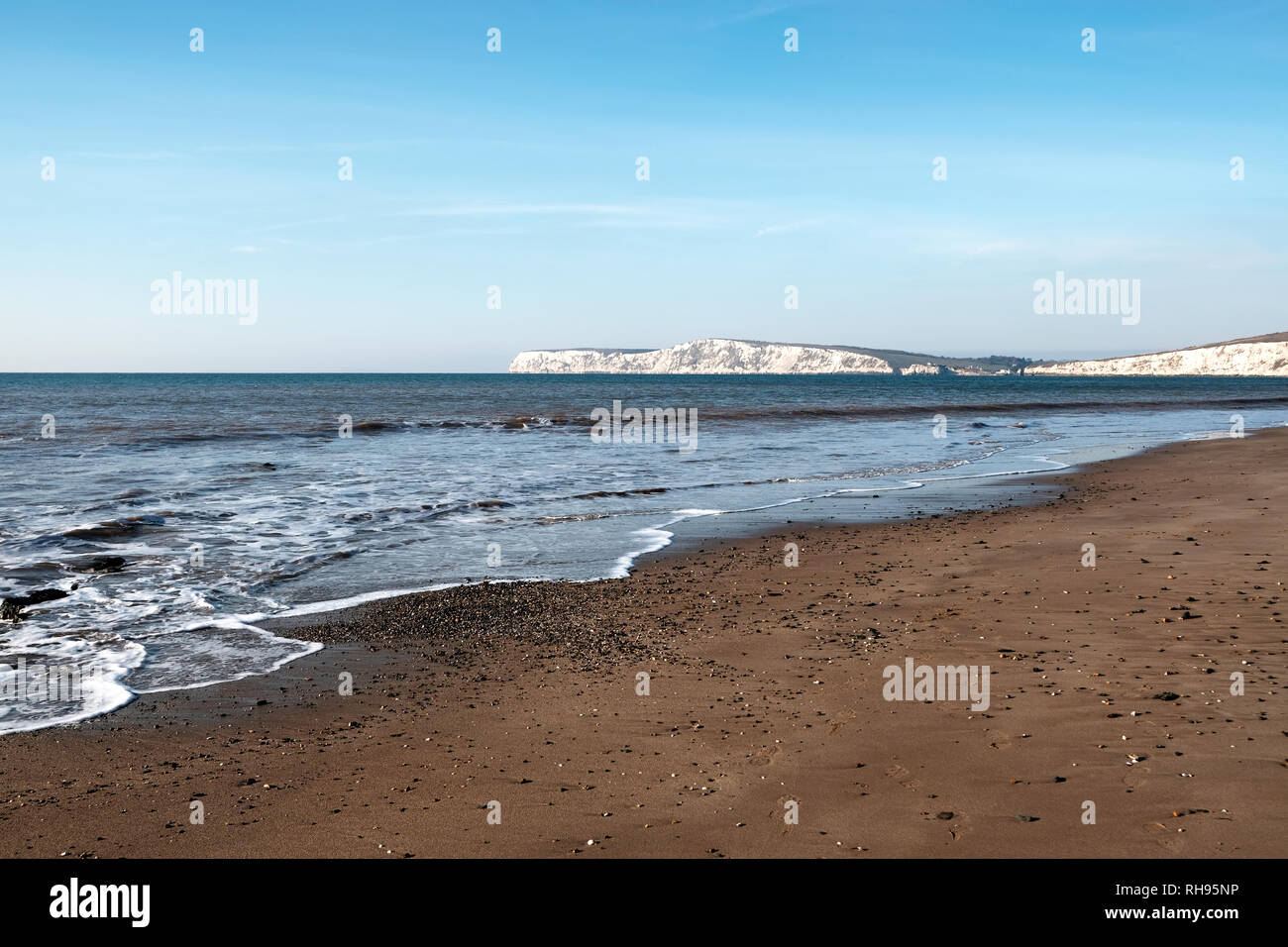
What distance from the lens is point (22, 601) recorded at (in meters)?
9.41

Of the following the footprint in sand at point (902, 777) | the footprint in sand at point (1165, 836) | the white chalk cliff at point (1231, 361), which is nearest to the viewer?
the footprint in sand at point (1165, 836)

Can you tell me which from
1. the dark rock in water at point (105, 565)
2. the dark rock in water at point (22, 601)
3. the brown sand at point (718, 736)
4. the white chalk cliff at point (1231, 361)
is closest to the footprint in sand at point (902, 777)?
the brown sand at point (718, 736)

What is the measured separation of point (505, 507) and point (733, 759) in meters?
11.8

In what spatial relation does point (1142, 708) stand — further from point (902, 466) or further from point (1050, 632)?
point (902, 466)

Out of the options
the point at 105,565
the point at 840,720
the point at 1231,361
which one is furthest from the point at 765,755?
the point at 1231,361

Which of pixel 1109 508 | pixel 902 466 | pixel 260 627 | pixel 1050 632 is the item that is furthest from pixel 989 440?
pixel 260 627

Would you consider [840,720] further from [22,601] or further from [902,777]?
[22,601]

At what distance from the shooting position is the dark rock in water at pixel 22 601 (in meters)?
8.93

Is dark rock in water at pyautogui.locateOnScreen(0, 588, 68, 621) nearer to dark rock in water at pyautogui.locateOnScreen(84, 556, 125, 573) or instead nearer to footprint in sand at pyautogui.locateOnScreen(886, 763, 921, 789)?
dark rock in water at pyautogui.locateOnScreen(84, 556, 125, 573)

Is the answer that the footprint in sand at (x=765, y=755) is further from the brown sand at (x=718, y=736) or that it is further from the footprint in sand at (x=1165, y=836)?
the footprint in sand at (x=1165, y=836)

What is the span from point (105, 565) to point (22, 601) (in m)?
1.95

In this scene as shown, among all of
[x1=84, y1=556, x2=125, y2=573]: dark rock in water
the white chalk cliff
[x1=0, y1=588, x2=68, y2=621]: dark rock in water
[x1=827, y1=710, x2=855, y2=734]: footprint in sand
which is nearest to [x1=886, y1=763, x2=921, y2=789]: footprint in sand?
[x1=827, y1=710, x2=855, y2=734]: footprint in sand

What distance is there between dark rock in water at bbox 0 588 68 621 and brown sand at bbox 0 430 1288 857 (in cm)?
329

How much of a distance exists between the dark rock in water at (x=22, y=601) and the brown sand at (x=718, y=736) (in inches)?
129
